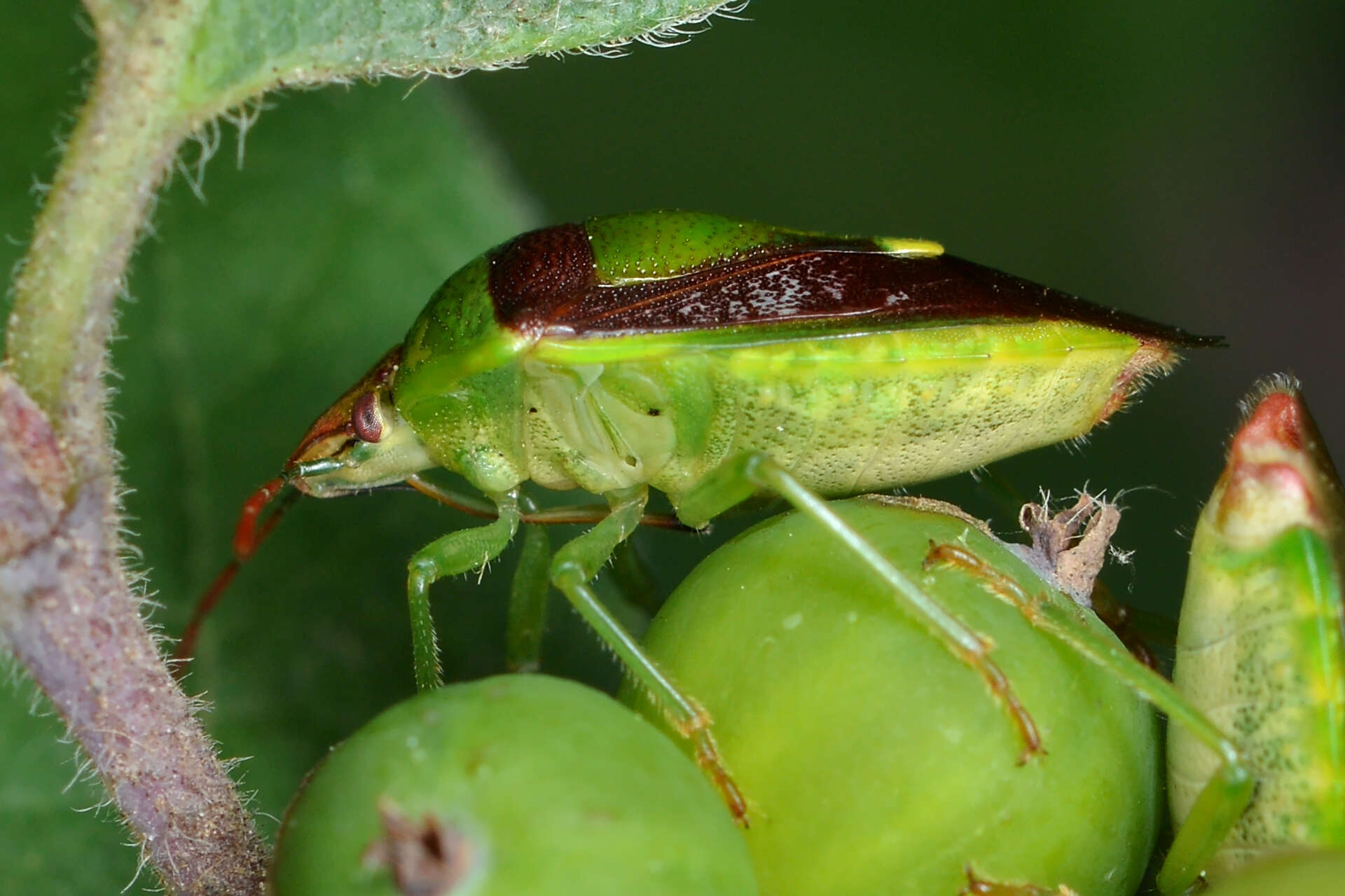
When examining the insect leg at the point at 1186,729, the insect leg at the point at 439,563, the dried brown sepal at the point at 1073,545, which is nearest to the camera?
the insect leg at the point at 1186,729

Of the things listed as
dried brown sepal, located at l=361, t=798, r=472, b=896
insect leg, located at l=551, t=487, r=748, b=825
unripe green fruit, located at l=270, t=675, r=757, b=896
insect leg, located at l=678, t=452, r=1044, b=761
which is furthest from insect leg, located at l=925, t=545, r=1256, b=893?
dried brown sepal, located at l=361, t=798, r=472, b=896

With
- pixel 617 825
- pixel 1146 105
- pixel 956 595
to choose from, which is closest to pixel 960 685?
pixel 956 595

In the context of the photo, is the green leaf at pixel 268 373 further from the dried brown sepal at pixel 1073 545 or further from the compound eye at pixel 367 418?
the dried brown sepal at pixel 1073 545

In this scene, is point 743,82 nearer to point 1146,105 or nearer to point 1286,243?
point 1146,105

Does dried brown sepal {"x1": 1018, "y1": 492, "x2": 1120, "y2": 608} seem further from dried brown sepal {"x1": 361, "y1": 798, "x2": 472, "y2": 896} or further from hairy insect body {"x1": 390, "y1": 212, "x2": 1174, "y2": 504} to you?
dried brown sepal {"x1": 361, "y1": 798, "x2": 472, "y2": 896}

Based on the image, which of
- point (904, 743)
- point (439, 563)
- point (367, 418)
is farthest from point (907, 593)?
point (367, 418)

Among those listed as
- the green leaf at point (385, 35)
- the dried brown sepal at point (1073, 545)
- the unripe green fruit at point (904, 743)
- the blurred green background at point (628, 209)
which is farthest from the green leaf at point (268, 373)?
the dried brown sepal at point (1073, 545)
